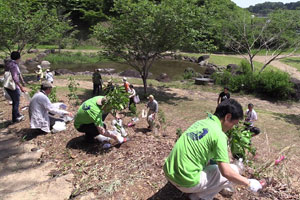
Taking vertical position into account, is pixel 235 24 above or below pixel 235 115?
above

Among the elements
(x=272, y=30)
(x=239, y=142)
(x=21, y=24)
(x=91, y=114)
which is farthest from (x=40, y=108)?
(x=272, y=30)

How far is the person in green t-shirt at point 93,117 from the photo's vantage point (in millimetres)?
→ 4258

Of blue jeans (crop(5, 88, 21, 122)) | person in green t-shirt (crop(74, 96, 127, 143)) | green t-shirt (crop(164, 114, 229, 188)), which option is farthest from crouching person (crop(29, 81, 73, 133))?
green t-shirt (crop(164, 114, 229, 188))

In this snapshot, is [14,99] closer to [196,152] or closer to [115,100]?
[115,100]

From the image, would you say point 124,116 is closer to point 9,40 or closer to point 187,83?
point 9,40

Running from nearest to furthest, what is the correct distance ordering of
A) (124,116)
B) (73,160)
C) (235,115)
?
(235,115) → (73,160) → (124,116)

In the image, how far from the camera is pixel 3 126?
5906 mm

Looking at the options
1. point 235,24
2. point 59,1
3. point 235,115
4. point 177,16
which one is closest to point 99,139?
point 235,115

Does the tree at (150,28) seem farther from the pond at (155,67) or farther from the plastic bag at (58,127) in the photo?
the pond at (155,67)

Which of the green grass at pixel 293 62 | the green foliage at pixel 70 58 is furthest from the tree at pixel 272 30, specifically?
the green foliage at pixel 70 58

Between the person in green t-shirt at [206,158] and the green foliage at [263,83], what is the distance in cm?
1255

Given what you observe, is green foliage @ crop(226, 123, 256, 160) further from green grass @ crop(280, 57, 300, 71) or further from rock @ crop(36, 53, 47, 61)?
rock @ crop(36, 53, 47, 61)

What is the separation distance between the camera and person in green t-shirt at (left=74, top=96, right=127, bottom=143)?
4.26 m

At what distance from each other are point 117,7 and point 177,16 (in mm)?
2799
